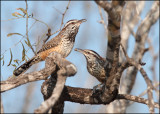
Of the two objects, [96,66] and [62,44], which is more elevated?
[62,44]

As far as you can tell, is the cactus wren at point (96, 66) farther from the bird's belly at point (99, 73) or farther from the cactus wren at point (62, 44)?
the cactus wren at point (62, 44)

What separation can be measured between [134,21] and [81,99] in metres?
3.56

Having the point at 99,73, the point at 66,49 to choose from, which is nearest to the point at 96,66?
the point at 99,73

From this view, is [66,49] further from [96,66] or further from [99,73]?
[99,73]

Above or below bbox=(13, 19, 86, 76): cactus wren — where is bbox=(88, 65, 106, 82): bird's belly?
below

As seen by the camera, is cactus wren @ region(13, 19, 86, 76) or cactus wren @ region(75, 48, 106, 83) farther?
cactus wren @ region(13, 19, 86, 76)

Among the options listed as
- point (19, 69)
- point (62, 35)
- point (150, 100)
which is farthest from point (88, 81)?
point (150, 100)

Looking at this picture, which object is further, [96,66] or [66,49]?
[66,49]

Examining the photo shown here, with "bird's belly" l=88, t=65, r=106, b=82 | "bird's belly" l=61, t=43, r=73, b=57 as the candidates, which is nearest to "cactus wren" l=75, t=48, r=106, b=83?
"bird's belly" l=88, t=65, r=106, b=82

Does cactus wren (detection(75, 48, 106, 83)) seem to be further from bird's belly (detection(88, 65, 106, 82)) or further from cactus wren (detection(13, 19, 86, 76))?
cactus wren (detection(13, 19, 86, 76))

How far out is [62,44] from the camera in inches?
180

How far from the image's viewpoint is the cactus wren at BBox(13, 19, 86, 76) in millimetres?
4508

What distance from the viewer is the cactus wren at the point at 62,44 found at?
4508mm

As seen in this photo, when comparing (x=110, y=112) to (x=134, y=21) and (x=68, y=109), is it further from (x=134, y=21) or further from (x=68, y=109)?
(x=68, y=109)
